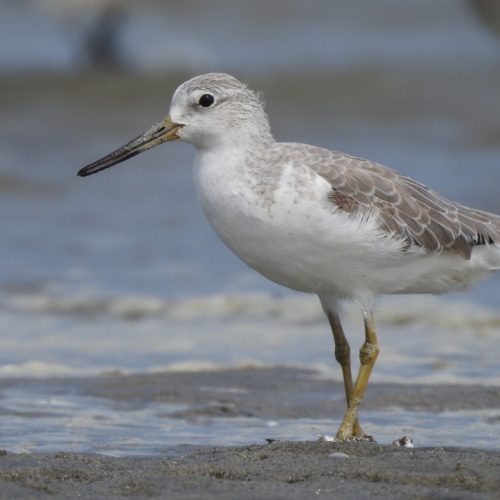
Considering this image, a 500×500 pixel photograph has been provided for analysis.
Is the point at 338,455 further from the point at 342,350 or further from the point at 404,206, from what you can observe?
the point at 404,206

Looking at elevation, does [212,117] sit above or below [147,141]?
above

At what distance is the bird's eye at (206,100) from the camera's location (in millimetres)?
7352

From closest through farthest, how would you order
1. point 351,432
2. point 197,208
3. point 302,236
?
1. point 302,236
2. point 351,432
3. point 197,208

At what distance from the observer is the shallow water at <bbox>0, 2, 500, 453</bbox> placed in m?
9.52

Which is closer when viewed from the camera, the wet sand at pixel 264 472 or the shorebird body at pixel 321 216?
the wet sand at pixel 264 472

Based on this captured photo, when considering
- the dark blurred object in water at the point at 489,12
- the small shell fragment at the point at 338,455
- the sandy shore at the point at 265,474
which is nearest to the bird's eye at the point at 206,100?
the sandy shore at the point at 265,474

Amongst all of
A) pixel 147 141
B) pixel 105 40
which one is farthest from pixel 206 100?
pixel 105 40

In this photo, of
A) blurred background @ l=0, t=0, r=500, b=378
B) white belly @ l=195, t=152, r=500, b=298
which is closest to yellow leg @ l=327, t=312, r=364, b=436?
white belly @ l=195, t=152, r=500, b=298

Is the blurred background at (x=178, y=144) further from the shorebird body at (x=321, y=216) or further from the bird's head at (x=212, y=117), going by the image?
the bird's head at (x=212, y=117)

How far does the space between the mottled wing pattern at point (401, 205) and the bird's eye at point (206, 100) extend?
0.61 metres

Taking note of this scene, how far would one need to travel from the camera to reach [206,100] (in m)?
7.36

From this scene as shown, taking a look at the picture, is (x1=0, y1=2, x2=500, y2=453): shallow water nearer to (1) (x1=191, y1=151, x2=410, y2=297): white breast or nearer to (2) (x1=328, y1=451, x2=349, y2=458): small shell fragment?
(1) (x1=191, y1=151, x2=410, y2=297): white breast

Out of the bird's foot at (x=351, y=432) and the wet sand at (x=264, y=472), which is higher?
the bird's foot at (x=351, y=432)

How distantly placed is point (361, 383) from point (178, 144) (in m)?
11.3
